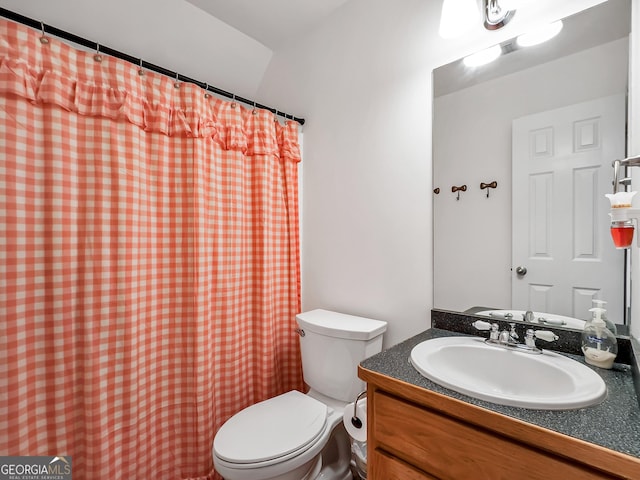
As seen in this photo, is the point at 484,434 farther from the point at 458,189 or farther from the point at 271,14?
the point at 271,14

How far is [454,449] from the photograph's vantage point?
28.5 inches

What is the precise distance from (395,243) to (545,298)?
614 mm

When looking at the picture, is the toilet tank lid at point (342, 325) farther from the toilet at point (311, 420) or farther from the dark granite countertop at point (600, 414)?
the dark granite countertop at point (600, 414)

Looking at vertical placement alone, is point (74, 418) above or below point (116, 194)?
below

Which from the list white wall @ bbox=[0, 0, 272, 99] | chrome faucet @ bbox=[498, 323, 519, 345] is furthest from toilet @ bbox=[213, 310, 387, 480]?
white wall @ bbox=[0, 0, 272, 99]

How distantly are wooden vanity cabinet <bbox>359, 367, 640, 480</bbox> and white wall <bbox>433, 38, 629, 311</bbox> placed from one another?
1.91ft

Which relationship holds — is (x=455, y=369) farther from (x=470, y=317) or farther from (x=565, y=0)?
(x=565, y=0)

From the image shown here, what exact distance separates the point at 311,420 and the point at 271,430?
0.17 meters

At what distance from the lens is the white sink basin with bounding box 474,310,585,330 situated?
39.8 inches

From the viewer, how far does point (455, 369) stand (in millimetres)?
1031

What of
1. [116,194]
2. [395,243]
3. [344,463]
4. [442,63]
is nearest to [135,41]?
[116,194]

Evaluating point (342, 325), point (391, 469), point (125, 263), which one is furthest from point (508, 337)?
point (125, 263)

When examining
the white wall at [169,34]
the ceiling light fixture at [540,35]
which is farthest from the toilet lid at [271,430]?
the white wall at [169,34]

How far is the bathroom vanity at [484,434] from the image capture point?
1.86 ft
